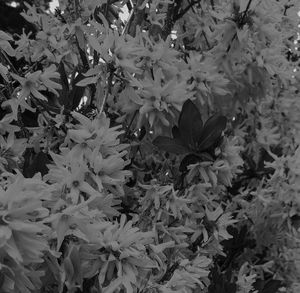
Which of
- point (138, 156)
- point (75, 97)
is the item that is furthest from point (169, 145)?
point (138, 156)

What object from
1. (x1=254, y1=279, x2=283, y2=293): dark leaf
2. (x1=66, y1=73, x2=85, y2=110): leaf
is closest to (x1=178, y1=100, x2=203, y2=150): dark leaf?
(x1=66, y1=73, x2=85, y2=110): leaf

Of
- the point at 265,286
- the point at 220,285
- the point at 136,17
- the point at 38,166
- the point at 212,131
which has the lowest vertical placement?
the point at 265,286

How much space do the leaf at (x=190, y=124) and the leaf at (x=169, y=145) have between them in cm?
4

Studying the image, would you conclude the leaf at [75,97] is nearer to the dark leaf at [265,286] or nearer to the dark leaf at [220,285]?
the dark leaf at [220,285]

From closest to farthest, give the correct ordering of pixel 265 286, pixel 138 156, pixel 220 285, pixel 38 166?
pixel 38 166 < pixel 220 285 < pixel 265 286 < pixel 138 156

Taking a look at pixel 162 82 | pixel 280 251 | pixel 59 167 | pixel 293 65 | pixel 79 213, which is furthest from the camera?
pixel 293 65

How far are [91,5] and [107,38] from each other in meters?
0.48

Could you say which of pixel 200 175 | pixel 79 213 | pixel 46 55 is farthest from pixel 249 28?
pixel 79 213

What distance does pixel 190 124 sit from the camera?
197 centimetres

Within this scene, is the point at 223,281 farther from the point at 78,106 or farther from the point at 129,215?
the point at 78,106

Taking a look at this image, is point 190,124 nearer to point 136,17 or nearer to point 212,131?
point 212,131

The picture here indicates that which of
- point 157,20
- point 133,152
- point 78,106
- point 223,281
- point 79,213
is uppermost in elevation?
point 157,20

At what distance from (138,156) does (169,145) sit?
76 cm

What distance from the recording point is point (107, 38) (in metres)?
1.67
